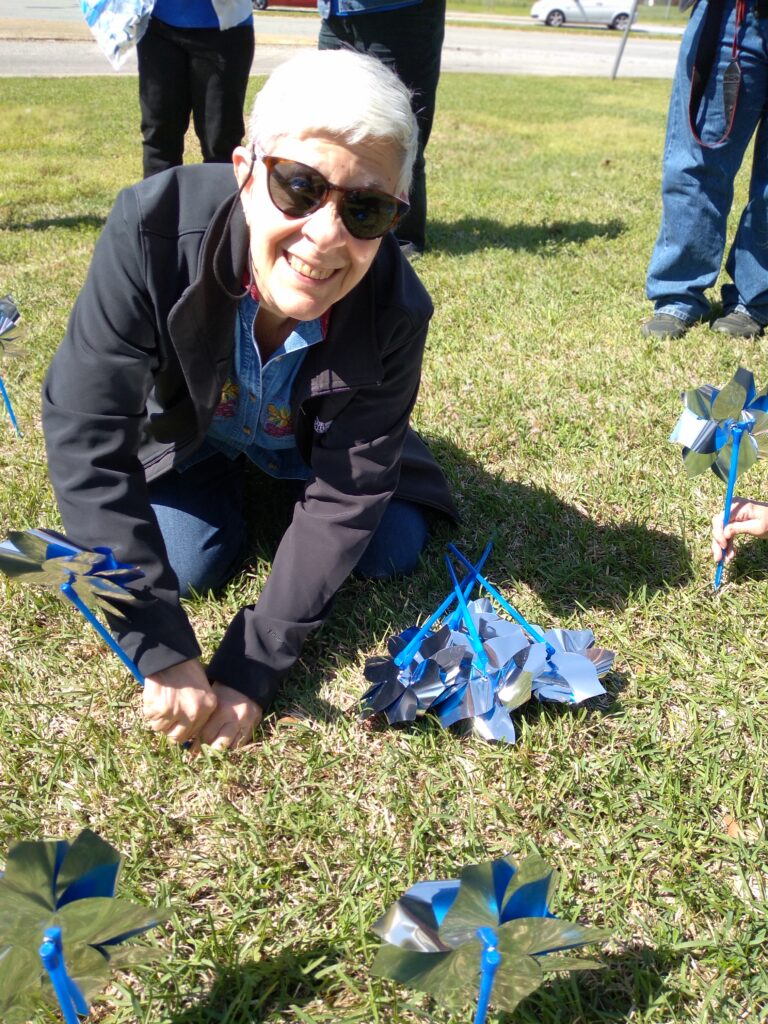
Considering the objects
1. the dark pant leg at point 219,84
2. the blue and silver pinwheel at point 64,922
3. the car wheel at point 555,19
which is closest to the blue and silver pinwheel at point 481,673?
the blue and silver pinwheel at point 64,922

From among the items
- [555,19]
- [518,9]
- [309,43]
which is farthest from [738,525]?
[518,9]

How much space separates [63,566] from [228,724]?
488 mm

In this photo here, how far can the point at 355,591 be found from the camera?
223 cm

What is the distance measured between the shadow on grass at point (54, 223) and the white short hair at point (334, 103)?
12.5 feet

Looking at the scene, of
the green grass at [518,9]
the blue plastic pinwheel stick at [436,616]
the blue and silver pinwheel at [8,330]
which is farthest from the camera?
the green grass at [518,9]

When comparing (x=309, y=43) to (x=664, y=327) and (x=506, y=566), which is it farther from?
(x=506, y=566)

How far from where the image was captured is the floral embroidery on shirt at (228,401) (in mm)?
2006

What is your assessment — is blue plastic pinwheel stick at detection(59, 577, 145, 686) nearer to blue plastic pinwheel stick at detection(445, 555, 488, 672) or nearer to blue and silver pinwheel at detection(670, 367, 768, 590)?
blue plastic pinwheel stick at detection(445, 555, 488, 672)

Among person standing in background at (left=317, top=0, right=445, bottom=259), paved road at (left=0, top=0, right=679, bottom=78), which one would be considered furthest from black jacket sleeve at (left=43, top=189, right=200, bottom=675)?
paved road at (left=0, top=0, right=679, bottom=78)

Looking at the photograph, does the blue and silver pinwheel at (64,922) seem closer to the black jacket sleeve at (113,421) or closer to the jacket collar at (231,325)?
the black jacket sleeve at (113,421)

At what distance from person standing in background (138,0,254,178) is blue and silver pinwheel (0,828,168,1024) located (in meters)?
3.12

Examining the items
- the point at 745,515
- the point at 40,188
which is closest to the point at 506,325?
the point at 745,515

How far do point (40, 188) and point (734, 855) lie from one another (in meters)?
5.65

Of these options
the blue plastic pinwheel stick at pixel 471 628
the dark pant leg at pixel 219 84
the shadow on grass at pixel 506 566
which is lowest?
the shadow on grass at pixel 506 566
